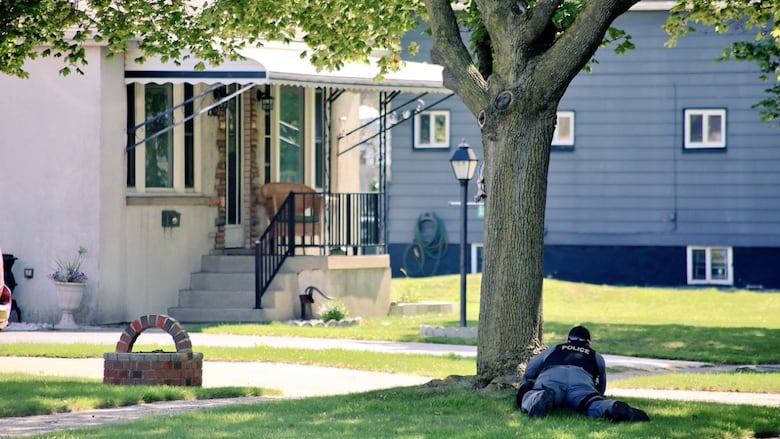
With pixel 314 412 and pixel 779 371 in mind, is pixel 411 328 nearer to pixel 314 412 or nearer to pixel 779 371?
pixel 779 371

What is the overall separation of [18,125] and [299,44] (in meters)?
4.96

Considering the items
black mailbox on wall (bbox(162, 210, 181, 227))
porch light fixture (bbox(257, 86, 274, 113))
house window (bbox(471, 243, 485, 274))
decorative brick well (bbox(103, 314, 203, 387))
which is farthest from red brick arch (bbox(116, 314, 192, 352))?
house window (bbox(471, 243, 485, 274))

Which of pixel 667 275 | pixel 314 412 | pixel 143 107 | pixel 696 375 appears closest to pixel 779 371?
pixel 696 375

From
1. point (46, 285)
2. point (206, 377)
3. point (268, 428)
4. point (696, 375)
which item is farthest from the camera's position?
point (46, 285)

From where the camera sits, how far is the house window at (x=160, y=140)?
1962 centimetres

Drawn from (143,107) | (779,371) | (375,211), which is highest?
(143,107)

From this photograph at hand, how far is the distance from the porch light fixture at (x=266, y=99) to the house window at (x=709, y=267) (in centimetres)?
1132

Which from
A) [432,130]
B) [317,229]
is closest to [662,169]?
[432,130]

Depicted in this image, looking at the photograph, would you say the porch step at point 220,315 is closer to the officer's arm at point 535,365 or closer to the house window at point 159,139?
the house window at point 159,139

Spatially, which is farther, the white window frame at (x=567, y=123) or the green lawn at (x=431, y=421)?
the white window frame at (x=567, y=123)

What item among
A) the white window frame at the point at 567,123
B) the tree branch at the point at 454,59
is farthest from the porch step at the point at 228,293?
the white window frame at the point at 567,123

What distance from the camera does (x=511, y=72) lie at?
11078 mm

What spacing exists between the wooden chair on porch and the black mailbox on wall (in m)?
1.74

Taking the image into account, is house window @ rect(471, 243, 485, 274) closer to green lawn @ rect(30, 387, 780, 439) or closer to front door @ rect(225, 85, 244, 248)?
front door @ rect(225, 85, 244, 248)
